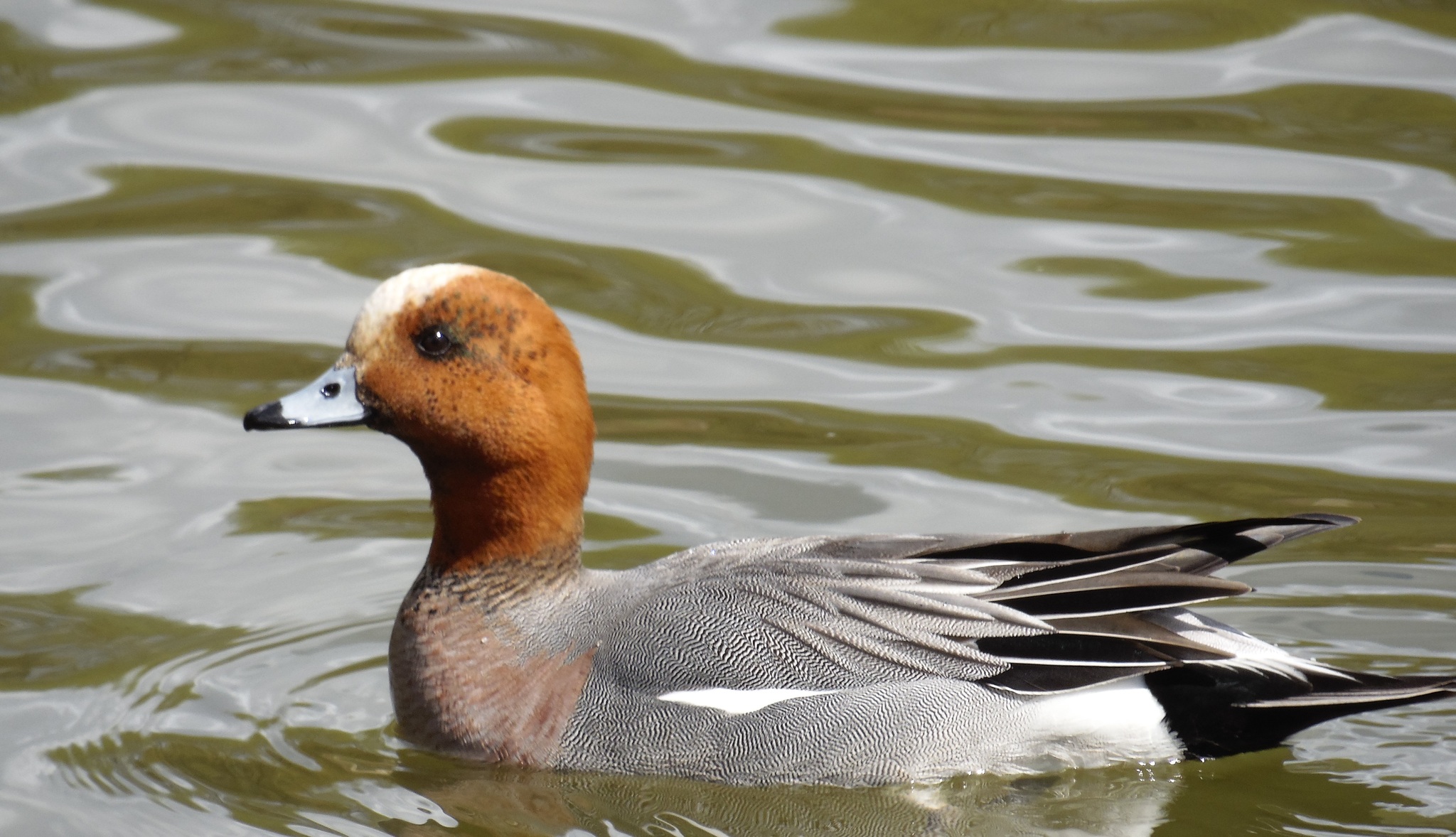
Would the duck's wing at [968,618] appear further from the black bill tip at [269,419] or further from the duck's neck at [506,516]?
the black bill tip at [269,419]

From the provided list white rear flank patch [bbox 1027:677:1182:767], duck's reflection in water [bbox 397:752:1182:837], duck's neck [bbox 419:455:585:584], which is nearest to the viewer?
duck's reflection in water [bbox 397:752:1182:837]

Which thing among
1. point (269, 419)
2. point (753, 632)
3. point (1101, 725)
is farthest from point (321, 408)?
point (1101, 725)

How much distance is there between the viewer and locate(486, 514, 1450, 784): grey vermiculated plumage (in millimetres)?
4418

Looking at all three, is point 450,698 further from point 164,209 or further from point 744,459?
point 164,209

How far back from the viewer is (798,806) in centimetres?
440

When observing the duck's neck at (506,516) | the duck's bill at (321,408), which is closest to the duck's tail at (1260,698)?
the duck's neck at (506,516)

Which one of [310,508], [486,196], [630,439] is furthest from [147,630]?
[486,196]

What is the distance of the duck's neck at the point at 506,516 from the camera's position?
4.74 meters

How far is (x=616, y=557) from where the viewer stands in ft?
19.1

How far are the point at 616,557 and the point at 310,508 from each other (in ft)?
3.44

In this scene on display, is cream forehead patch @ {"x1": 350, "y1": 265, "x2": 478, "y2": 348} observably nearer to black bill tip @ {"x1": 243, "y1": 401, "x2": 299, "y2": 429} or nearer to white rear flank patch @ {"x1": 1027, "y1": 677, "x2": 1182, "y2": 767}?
black bill tip @ {"x1": 243, "y1": 401, "x2": 299, "y2": 429}

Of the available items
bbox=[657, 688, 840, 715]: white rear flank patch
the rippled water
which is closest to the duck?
bbox=[657, 688, 840, 715]: white rear flank patch

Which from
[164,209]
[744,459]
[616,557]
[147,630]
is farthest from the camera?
[164,209]

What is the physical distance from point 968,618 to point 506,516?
1189 millimetres
